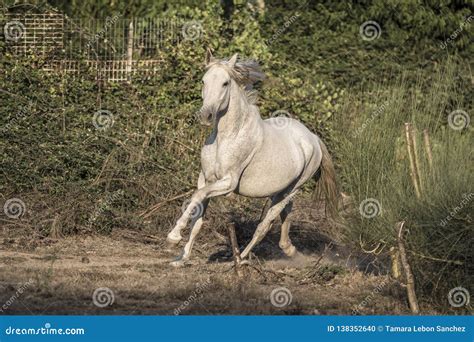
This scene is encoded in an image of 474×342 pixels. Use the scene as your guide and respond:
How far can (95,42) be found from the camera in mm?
14484

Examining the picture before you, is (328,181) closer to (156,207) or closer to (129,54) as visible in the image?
(156,207)

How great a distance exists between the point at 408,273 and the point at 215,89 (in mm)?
2238

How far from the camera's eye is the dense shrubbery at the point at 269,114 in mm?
8828

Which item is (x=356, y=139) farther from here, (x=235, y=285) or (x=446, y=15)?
(x=446, y=15)

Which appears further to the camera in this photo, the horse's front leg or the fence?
the fence

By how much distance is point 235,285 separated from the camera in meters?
8.45

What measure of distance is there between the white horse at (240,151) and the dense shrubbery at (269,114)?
2.58 ft

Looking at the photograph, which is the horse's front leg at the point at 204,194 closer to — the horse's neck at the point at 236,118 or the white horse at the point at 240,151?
the white horse at the point at 240,151

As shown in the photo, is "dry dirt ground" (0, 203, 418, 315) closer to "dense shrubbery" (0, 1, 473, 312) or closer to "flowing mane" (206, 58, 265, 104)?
"dense shrubbery" (0, 1, 473, 312)

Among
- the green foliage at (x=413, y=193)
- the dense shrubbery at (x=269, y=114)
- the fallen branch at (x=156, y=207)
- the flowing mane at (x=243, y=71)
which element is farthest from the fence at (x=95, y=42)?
the flowing mane at (x=243, y=71)

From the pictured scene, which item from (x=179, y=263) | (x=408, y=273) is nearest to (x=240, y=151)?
(x=179, y=263)

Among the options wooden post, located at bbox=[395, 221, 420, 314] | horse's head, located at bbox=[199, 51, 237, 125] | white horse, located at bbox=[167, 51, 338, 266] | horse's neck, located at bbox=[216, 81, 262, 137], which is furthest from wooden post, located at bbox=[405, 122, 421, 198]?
horse's head, located at bbox=[199, 51, 237, 125]

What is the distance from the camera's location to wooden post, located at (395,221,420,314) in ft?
25.7

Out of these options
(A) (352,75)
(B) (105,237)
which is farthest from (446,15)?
→ (B) (105,237)
